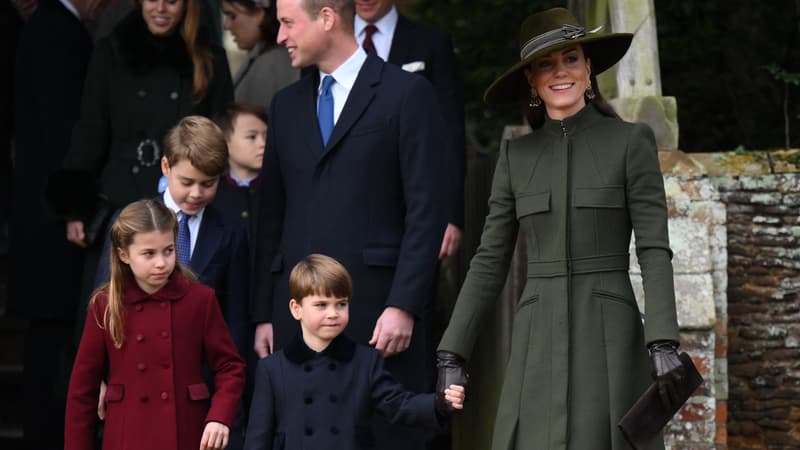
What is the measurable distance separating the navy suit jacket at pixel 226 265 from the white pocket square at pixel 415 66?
1394 millimetres

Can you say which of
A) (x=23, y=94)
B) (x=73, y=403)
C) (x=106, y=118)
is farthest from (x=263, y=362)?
(x=23, y=94)

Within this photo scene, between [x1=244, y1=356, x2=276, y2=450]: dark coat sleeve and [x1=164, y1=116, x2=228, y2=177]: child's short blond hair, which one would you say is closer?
[x1=244, y1=356, x2=276, y2=450]: dark coat sleeve

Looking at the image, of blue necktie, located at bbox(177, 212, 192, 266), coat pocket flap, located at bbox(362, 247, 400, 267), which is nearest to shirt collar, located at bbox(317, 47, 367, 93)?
coat pocket flap, located at bbox(362, 247, 400, 267)

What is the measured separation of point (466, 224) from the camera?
26.4ft

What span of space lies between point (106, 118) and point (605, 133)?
2.69 metres

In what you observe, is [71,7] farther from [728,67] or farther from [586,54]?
[728,67]

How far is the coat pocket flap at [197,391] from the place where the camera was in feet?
18.1

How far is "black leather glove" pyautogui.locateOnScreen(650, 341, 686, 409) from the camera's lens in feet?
15.4

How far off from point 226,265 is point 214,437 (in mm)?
884

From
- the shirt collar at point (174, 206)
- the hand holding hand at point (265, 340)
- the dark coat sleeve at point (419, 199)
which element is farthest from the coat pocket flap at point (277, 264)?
the dark coat sleeve at point (419, 199)

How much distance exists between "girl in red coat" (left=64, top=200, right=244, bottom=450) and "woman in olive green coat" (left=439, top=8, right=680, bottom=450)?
0.98 meters

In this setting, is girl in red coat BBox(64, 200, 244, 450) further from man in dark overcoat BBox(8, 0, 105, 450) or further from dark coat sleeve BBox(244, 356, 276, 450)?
man in dark overcoat BBox(8, 0, 105, 450)

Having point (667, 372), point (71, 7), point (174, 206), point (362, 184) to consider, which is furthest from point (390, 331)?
point (71, 7)

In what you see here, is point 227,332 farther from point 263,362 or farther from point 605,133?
point 605,133
